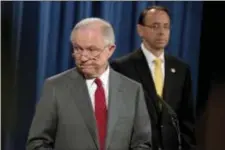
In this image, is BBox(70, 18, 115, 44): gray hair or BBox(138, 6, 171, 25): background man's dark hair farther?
BBox(138, 6, 171, 25): background man's dark hair

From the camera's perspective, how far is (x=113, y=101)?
161 centimetres

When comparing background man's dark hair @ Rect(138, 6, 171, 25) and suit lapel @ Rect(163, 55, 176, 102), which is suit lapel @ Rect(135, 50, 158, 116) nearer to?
suit lapel @ Rect(163, 55, 176, 102)

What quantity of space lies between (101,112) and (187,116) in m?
0.77

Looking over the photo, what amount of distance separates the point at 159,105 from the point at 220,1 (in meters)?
0.65

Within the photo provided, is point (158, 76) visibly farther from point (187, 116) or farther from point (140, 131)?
point (140, 131)

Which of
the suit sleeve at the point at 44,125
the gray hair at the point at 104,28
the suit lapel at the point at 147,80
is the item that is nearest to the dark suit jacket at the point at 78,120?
the suit sleeve at the point at 44,125

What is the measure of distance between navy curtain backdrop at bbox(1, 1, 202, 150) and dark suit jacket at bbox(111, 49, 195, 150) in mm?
73

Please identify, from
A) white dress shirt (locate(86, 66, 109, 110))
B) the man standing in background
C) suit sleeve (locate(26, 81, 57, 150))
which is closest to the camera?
suit sleeve (locate(26, 81, 57, 150))

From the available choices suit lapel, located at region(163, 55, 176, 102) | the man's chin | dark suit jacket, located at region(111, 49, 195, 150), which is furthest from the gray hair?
suit lapel, located at region(163, 55, 176, 102)

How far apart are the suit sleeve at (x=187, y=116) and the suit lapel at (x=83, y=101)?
2.52ft

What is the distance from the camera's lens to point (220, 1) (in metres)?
2.31

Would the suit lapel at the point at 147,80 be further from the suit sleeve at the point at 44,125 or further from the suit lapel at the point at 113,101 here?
the suit sleeve at the point at 44,125

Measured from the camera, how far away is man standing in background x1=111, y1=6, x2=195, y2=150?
2.15 meters

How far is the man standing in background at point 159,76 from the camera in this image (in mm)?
2154
